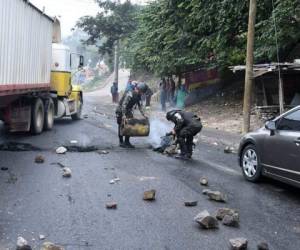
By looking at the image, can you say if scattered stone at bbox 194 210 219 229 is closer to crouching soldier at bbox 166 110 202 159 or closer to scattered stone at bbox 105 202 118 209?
scattered stone at bbox 105 202 118 209

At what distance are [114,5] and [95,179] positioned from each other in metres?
38.3

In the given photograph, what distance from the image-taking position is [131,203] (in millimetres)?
6996

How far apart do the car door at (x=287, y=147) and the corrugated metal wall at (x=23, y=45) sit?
6168mm

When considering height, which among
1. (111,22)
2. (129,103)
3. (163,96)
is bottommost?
(129,103)

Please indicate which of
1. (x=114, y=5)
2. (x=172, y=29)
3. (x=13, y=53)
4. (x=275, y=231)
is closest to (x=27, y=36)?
(x=13, y=53)

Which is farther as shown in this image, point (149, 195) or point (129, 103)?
point (129, 103)

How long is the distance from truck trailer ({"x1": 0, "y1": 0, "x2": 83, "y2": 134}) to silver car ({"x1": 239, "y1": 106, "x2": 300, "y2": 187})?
5631 millimetres

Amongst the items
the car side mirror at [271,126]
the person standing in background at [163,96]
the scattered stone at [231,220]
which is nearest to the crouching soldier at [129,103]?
the car side mirror at [271,126]

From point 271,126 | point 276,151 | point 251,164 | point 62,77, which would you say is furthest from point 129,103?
point 62,77

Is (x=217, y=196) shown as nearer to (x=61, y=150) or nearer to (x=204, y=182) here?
(x=204, y=182)

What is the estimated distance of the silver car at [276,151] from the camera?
292 inches

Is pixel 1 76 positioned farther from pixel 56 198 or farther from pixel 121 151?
pixel 56 198

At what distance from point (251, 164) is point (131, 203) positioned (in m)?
2.66

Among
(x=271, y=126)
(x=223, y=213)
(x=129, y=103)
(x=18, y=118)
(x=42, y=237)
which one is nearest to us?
(x=42, y=237)
